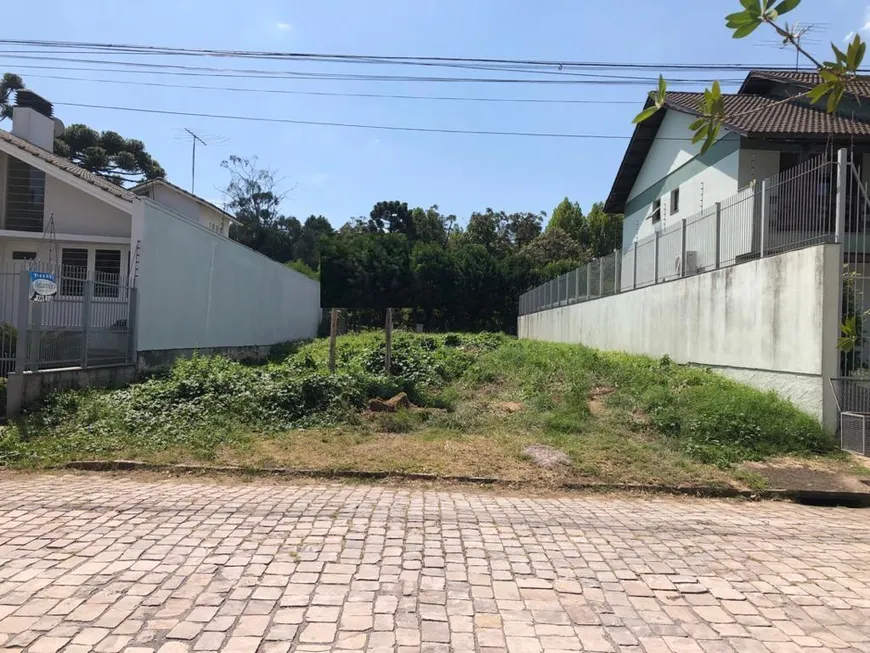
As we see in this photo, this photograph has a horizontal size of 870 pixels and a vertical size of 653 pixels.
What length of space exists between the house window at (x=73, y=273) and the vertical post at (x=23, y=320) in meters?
1.10

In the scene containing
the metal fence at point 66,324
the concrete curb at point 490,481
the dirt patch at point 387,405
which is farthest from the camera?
the dirt patch at point 387,405

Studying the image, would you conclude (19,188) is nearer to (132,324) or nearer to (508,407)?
(132,324)

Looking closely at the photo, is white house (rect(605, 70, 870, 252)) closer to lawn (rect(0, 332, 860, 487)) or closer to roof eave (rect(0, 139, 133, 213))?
lawn (rect(0, 332, 860, 487))

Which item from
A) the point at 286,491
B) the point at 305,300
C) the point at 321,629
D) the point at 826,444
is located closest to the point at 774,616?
the point at 321,629

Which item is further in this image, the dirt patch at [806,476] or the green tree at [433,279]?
the green tree at [433,279]

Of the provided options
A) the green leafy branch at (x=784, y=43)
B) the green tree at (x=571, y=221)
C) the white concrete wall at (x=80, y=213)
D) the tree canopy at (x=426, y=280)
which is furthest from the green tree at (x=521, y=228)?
the green leafy branch at (x=784, y=43)

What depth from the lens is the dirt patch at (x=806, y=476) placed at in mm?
6934

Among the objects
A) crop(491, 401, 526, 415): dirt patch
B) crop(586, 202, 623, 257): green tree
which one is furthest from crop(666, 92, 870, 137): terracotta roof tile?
crop(586, 202, 623, 257): green tree

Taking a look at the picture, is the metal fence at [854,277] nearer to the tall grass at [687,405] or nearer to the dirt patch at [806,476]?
the tall grass at [687,405]

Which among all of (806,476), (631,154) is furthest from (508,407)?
(631,154)

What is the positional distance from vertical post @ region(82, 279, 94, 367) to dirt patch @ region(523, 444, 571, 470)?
8.06 m

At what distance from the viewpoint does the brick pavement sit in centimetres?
335

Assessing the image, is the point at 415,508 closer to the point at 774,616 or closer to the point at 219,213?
the point at 774,616

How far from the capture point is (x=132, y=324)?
12.4m
